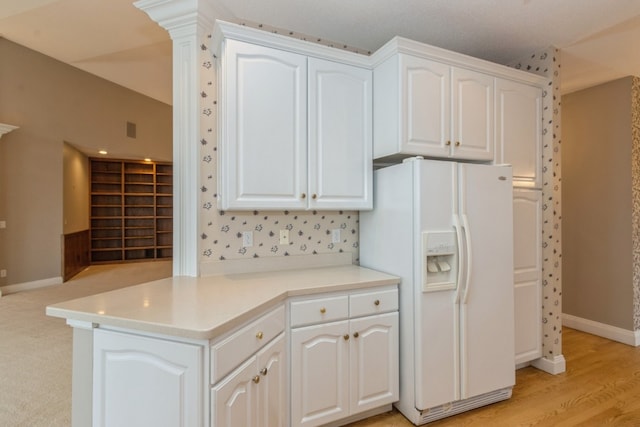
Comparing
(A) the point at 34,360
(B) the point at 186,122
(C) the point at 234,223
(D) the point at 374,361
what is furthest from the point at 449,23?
(A) the point at 34,360

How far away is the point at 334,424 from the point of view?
197 cm

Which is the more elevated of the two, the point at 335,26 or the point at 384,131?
the point at 335,26

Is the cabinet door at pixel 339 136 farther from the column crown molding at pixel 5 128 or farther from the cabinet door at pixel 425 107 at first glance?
the column crown molding at pixel 5 128

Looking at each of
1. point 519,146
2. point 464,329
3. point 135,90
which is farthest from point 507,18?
point 135,90

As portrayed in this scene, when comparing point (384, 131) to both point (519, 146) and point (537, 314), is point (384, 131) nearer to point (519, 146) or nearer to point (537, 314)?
point (519, 146)

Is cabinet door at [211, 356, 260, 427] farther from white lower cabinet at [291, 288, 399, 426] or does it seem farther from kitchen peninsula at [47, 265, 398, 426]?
white lower cabinet at [291, 288, 399, 426]

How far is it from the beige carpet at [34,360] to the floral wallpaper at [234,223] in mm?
1410

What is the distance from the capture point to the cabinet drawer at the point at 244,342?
4.08ft

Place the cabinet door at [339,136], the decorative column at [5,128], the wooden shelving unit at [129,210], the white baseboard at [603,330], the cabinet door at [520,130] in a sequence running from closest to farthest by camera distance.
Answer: the cabinet door at [339,136], the cabinet door at [520,130], the white baseboard at [603,330], the decorative column at [5,128], the wooden shelving unit at [129,210]

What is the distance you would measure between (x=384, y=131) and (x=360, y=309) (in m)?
1.21

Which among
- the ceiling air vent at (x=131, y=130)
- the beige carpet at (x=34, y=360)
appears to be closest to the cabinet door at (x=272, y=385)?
the beige carpet at (x=34, y=360)

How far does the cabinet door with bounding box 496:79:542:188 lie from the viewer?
2.51m

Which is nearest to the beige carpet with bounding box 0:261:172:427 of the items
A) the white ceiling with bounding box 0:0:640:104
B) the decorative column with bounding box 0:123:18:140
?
the decorative column with bounding box 0:123:18:140

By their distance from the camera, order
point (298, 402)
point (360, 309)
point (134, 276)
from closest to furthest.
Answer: point (298, 402), point (360, 309), point (134, 276)
